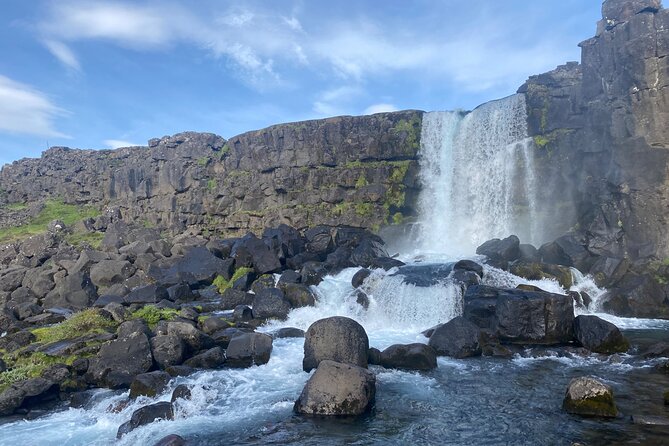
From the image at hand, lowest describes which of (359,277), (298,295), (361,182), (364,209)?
(298,295)

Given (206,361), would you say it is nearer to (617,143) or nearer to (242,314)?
(242,314)

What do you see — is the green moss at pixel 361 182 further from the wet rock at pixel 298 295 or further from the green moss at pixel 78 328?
the green moss at pixel 78 328

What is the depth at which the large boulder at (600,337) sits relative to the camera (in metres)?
18.3

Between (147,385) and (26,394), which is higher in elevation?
(147,385)

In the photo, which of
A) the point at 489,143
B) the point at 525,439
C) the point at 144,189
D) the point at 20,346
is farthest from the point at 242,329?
the point at 144,189

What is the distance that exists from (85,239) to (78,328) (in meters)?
35.5

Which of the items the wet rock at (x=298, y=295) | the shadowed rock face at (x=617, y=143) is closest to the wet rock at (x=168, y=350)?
the wet rock at (x=298, y=295)

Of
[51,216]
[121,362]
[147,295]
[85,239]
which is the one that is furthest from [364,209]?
[51,216]

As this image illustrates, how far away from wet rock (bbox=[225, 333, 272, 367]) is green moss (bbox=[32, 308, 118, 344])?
22.4 feet

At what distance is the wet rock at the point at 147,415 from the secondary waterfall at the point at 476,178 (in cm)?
2792

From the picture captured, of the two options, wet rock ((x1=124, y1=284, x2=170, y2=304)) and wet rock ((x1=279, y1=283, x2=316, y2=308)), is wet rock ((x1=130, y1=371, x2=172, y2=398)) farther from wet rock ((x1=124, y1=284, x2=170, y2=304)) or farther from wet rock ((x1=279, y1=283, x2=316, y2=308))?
wet rock ((x1=124, y1=284, x2=170, y2=304))

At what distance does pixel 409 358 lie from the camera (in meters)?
17.2

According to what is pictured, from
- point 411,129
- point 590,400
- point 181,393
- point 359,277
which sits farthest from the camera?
point 411,129

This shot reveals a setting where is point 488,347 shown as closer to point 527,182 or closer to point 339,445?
point 339,445
